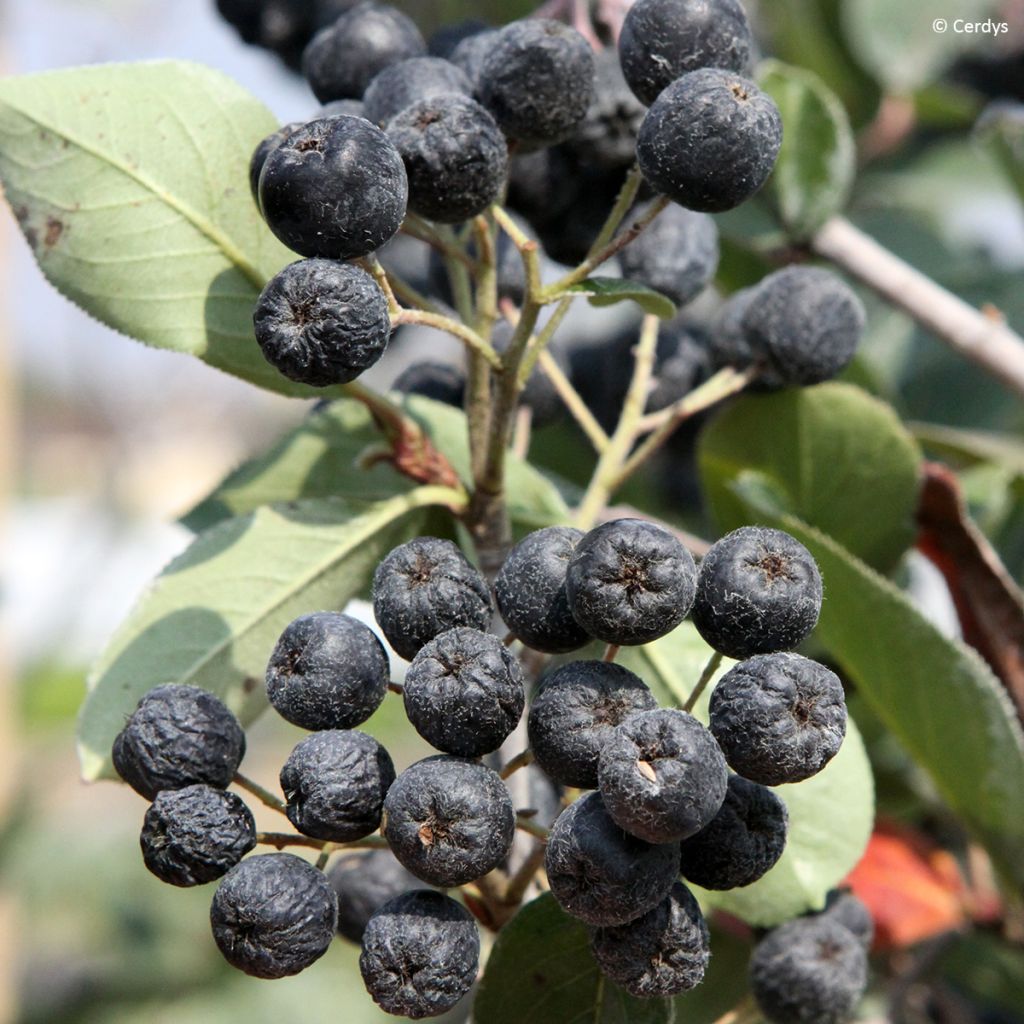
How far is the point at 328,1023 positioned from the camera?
434cm

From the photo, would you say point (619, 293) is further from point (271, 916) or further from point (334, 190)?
point (271, 916)

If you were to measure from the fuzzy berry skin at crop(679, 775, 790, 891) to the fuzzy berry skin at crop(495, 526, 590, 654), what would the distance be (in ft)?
0.56

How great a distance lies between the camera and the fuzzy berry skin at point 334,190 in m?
0.92

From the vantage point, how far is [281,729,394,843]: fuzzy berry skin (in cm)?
93

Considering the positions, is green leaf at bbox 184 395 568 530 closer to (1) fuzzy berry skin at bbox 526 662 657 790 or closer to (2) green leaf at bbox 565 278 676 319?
(2) green leaf at bbox 565 278 676 319

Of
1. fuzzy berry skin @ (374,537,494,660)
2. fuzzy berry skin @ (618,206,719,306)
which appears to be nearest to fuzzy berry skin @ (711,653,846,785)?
fuzzy berry skin @ (374,537,494,660)

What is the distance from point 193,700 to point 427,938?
274 millimetres

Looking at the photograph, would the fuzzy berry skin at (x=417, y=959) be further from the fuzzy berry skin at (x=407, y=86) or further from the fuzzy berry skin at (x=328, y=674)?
the fuzzy berry skin at (x=407, y=86)

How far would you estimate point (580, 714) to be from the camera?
903mm

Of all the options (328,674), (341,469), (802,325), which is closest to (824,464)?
(802,325)

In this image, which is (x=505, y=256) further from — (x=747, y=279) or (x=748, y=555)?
(x=748, y=555)

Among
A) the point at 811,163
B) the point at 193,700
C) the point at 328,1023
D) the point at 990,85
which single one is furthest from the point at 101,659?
the point at 328,1023

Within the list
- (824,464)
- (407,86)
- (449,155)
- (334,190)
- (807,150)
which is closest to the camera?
(334,190)

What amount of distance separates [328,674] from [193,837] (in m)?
0.15
